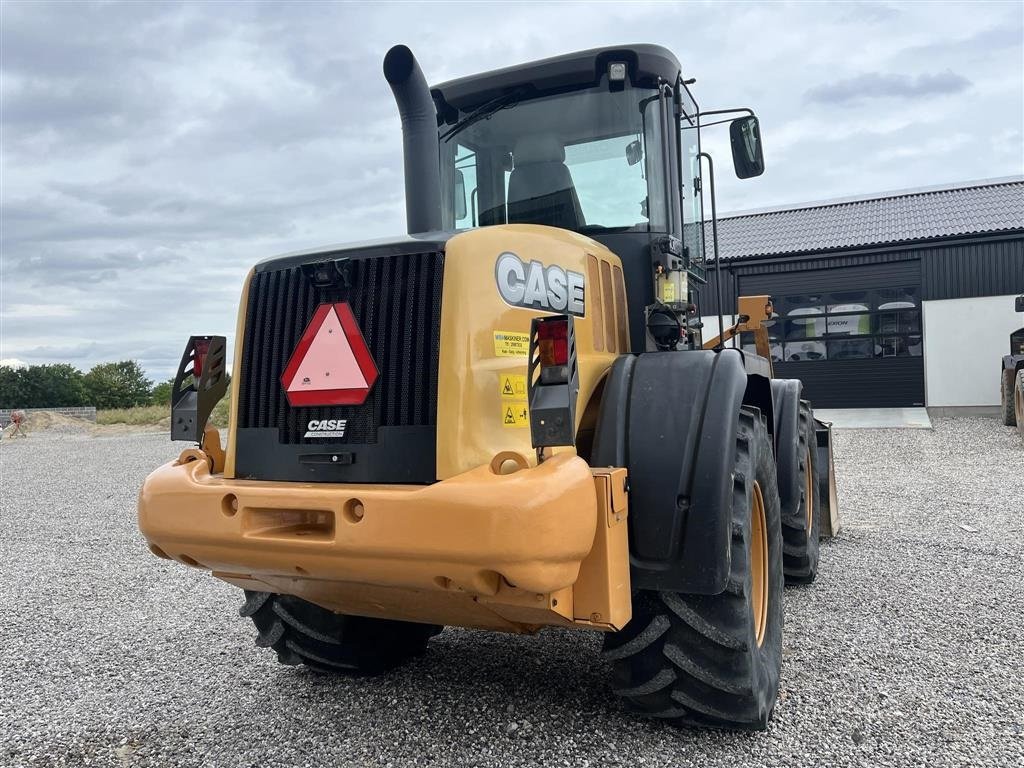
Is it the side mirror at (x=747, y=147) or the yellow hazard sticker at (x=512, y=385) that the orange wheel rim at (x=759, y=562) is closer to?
the yellow hazard sticker at (x=512, y=385)

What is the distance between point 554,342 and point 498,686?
184 centimetres

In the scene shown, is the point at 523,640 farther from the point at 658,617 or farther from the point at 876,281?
the point at 876,281

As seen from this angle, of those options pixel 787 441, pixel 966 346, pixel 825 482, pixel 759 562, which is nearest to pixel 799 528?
pixel 787 441

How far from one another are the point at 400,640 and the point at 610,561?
1.63 m

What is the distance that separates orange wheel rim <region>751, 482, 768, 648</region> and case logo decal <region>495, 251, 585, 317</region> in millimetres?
1096

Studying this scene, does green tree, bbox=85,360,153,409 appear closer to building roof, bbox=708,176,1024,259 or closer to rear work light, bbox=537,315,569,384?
building roof, bbox=708,176,1024,259

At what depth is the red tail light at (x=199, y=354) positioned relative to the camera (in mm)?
3418

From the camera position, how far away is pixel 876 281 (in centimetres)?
1945

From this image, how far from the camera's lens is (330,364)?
9.71ft

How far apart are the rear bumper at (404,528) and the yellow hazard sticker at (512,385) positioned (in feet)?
1.11

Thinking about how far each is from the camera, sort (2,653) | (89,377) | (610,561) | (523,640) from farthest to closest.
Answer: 1. (89,377)
2. (2,653)
3. (523,640)
4. (610,561)

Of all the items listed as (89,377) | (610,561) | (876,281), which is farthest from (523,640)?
(89,377)

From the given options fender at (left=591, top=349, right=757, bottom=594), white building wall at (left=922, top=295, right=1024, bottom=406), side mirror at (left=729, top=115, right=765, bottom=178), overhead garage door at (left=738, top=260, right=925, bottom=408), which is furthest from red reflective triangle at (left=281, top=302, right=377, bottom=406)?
white building wall at (left=922, top=295, right=1024, bottom=406)

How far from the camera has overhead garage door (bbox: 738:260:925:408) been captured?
62.7 feet
